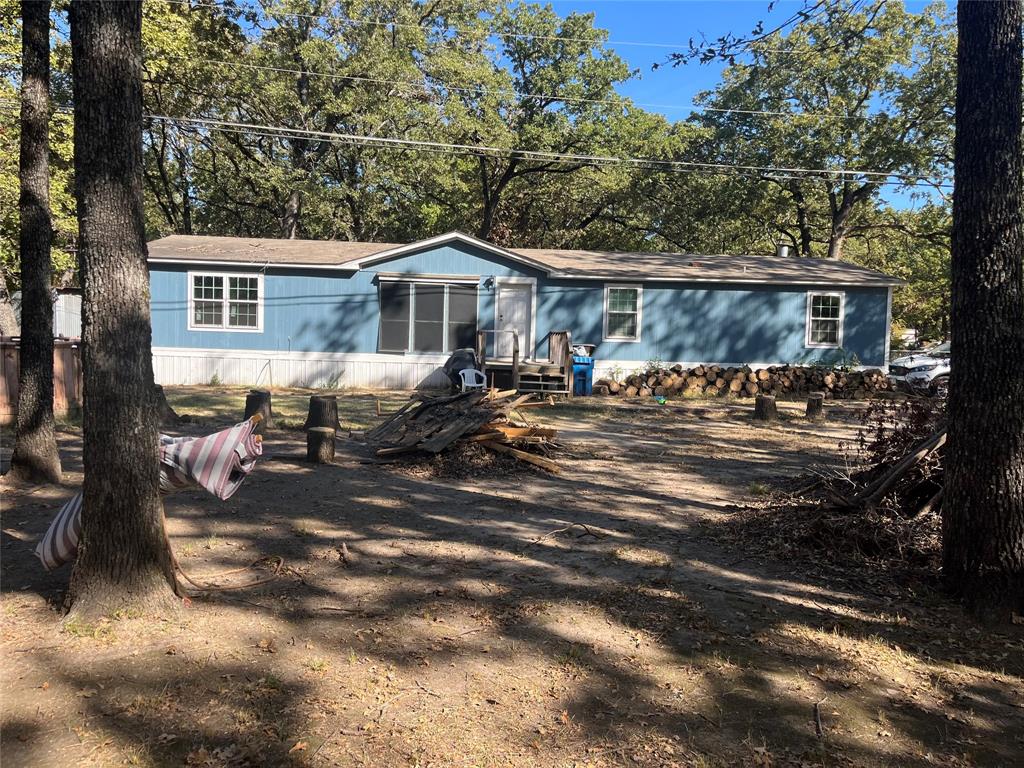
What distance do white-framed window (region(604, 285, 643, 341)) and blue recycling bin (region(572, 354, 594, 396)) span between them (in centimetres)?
141

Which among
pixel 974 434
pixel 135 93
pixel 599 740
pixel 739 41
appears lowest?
pixel 599 740

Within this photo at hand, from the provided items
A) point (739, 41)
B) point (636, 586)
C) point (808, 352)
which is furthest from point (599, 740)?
point (808, 352)

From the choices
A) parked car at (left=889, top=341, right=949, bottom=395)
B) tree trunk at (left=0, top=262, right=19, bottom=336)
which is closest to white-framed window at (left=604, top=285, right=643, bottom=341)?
parked car at (left=889, top=341, right=949, bottom=395)

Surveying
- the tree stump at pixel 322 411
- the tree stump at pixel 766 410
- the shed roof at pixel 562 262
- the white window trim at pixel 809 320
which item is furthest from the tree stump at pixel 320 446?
the white window trim at pixel 809 320

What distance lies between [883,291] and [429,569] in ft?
60.5

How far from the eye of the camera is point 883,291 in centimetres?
1967

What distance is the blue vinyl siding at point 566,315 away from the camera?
18594mm

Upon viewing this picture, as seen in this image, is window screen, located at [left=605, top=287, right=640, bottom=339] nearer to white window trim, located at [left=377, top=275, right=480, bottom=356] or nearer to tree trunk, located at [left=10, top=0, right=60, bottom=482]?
white window trim, located at [left=377, top=275, right=480, bottom=356]

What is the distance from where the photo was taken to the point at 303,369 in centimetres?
1884

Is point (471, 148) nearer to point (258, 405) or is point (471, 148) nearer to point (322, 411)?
point (258, 405)

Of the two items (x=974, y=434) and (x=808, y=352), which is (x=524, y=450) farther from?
(x=808, y=352)

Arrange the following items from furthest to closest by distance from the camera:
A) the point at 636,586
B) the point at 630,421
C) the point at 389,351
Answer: the point at 389,351 → the point at 630,421 → the point at 636,586

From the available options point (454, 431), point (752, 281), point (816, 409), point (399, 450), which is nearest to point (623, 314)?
point (752, 281)

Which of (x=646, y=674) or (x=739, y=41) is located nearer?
(x=646, y=674)
